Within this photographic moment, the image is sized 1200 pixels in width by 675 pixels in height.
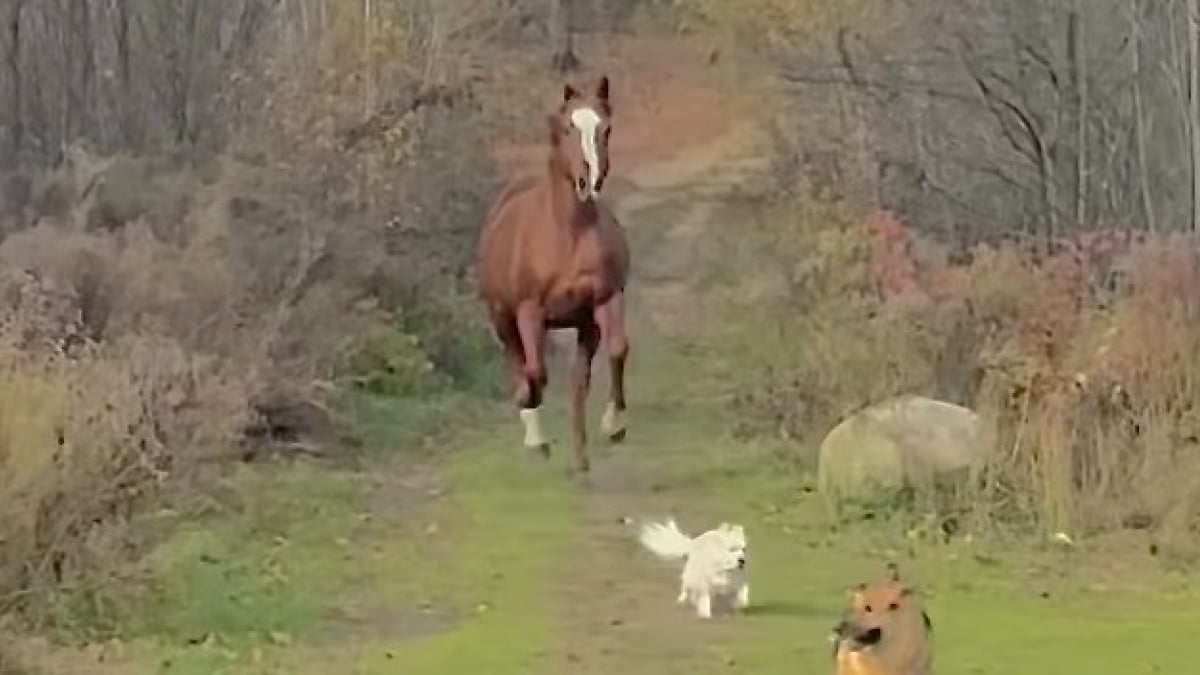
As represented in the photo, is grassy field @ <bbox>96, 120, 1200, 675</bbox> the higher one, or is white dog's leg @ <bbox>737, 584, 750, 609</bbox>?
white dog's leg @ <bbox>737, 584, 750, 609</bbox>

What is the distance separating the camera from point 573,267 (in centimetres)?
1468

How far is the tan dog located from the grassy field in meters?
3.15

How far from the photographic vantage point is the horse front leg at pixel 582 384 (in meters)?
14.4

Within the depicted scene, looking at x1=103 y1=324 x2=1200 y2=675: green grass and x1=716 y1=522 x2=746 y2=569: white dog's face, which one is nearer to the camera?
x1=103 y1=324 x2=1200 y2=675: green grass

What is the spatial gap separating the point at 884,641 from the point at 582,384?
862 cm

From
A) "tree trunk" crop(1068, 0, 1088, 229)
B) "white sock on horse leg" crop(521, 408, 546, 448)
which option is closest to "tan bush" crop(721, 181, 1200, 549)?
"white sock on horse leg" crop(521, 408, 546, 448)

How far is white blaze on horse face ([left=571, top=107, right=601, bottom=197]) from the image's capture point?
14.0 m

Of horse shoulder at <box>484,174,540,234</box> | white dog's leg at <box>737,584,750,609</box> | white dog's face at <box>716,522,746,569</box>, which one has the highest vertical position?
horse shoulder at <box>484,174,540,234</box>

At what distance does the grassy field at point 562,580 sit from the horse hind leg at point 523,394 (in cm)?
13

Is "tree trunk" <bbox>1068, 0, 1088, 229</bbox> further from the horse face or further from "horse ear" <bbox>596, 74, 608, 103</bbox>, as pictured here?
the horse face

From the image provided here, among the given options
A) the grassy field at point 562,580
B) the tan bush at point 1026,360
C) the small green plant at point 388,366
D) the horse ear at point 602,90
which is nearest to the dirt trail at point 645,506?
the grassy field at point 562,580

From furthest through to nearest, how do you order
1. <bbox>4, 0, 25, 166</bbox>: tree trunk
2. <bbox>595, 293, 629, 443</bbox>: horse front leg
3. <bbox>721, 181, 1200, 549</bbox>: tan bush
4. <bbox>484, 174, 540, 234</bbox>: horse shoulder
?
<bbox>4, 0, 25, 166</bbox>: tree trunk < <bbox>484, 174, 540, 234</bbox>: horse shoulder < <bbox>595, 293, 629, 443</bbox>: horse front leg < <bbox>721, 181, 1200, 549</bbox>: tan bush

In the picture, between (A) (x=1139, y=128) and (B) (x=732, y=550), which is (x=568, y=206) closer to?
(B) (x=732, y=550)

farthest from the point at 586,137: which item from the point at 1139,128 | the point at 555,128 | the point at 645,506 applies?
the point at 1139,128
